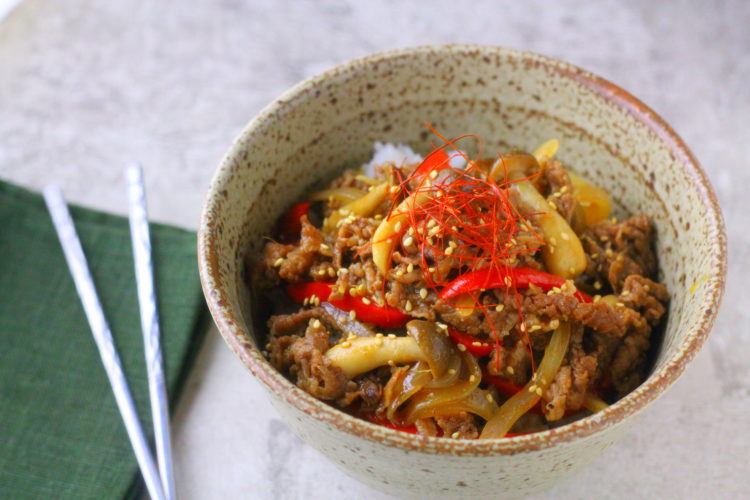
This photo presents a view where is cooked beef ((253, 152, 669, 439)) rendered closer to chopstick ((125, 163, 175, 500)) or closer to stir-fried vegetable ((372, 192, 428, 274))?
stir-fried vegetable ((372, 192, 428, 274))

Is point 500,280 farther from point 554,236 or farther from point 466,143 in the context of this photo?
point 466,143

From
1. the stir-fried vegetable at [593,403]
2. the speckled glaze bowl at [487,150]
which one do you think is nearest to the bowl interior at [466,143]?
the speckled glaze bowl at [487,150]

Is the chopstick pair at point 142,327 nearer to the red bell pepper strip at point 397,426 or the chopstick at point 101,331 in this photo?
the chopstick at point 101,331

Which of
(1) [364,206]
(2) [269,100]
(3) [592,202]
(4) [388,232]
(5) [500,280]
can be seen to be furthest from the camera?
(2) [269,100]

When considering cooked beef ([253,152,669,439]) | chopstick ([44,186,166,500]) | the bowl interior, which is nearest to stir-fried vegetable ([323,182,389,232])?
cooked beef ([253,152,669,439])

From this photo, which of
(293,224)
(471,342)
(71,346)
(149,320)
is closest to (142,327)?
(149,320)
